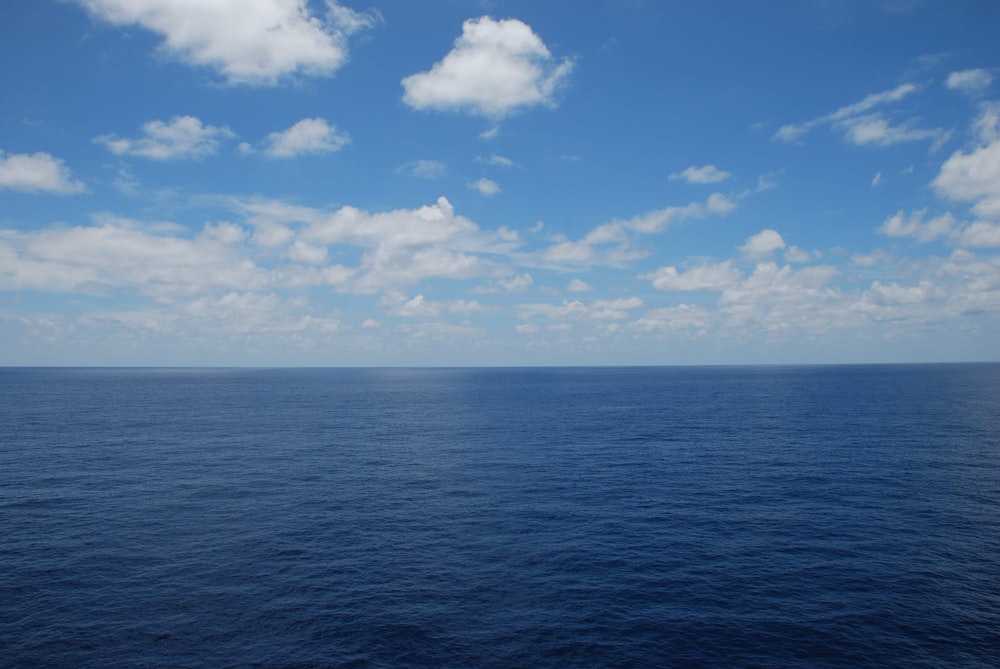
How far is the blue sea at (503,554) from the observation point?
130 ft

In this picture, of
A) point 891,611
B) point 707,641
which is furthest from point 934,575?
point 707,641

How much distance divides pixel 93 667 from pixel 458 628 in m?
24.1

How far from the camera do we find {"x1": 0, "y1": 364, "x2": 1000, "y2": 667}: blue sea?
39719 mm

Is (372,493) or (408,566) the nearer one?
(408,566)

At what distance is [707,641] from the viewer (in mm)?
40219

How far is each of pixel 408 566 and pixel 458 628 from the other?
38.9 feet

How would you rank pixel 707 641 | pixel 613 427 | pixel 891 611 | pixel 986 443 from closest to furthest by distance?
pixel 707 641
pixel 891 611
pixel 986 443
pixel 613 427

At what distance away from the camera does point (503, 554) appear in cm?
5491

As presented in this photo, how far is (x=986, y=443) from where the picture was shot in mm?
102375

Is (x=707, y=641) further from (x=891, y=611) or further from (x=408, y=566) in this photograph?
(x=408, y=566)

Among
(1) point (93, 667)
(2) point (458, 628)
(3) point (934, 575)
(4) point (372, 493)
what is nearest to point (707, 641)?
(2) point (458, 628)

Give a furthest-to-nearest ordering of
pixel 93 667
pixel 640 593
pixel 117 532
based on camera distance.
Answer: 1. pixel 117 532
2. pixel 640 593
3. pixel 93 667

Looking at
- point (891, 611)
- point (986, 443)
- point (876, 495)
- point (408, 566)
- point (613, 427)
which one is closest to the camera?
point (891, 611)

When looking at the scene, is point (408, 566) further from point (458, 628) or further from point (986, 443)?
point (986, 443)
